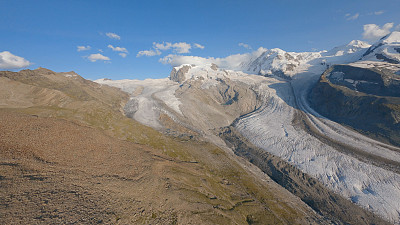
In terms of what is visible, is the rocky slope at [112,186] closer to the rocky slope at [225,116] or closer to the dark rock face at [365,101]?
the rocky slope at [225,116]

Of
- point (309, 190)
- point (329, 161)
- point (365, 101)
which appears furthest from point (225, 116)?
point (365, 101)

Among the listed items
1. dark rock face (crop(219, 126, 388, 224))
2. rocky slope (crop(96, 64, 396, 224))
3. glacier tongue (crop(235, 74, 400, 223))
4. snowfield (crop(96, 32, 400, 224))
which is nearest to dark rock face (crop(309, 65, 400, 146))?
snowfield (crop(96, 32, 400, 224))

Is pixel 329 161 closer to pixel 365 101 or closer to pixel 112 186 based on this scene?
pixel 365 101

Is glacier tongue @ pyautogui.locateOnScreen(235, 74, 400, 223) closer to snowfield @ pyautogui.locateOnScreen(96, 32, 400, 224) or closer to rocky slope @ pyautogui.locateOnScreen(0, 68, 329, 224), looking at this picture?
snowfield @ pyautogui.locateOnScreen(96, 32, 400, 224)

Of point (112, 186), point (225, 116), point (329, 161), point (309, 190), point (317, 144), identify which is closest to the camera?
point (112, 186)

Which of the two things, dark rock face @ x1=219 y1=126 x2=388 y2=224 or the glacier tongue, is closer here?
dark rock face @ x1=219 y1=126 x2=388 y2=224

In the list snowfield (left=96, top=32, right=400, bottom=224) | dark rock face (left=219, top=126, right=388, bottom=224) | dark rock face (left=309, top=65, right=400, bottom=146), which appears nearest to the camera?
dark rock face (left=219, top=126, right=388, bottom=224)

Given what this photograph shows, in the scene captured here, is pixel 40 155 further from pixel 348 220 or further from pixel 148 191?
pixel 348 220

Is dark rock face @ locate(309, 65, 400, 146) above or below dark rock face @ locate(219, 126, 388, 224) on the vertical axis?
above
